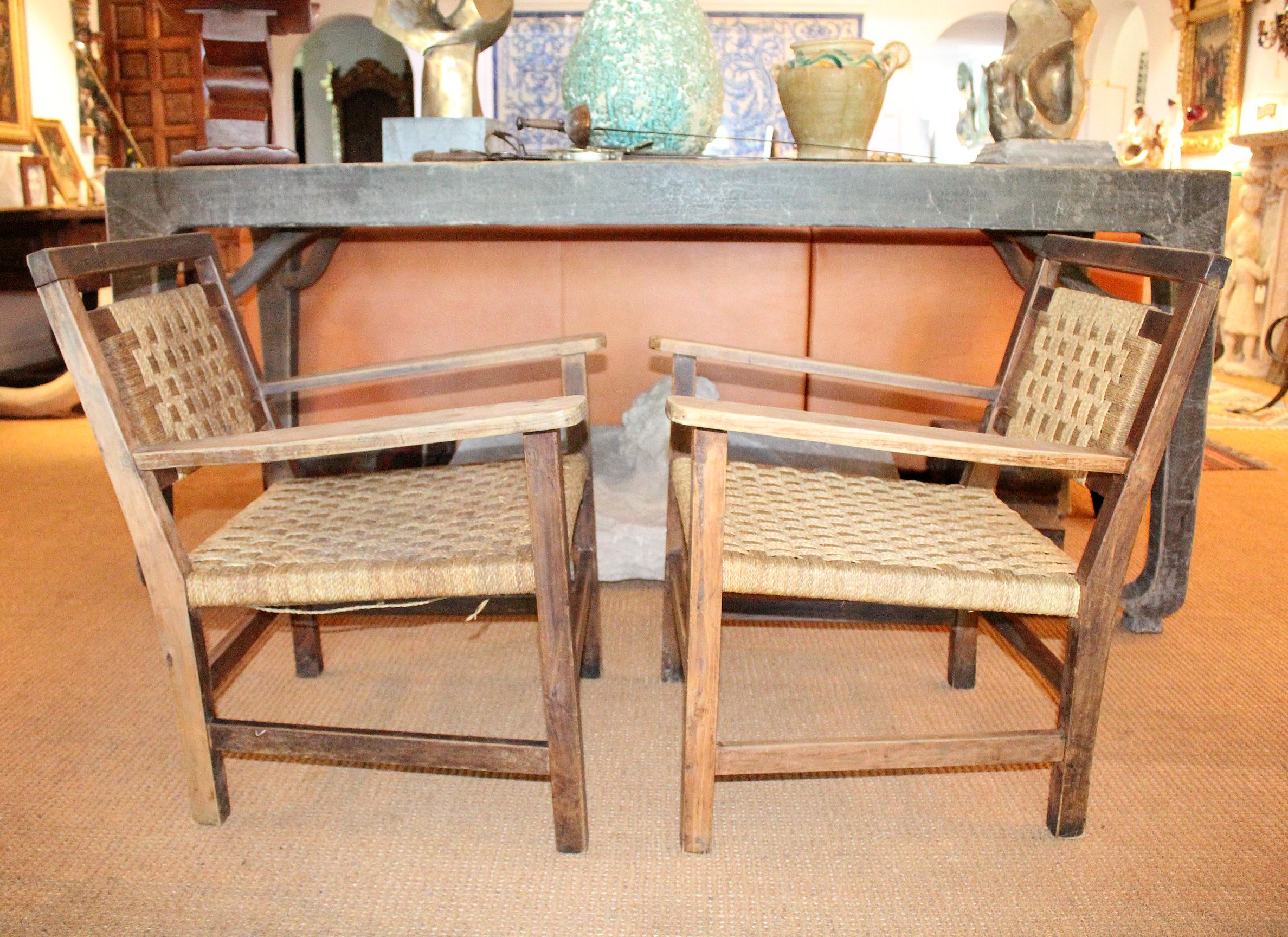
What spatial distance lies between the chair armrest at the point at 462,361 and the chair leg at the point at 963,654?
28.5 inches

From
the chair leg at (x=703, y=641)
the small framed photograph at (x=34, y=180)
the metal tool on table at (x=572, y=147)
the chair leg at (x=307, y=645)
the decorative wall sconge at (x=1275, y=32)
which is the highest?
the decorative wall sconge at (x=1275, y=32)

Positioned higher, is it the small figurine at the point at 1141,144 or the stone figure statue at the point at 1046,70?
the small figurine at the point at 1141,144

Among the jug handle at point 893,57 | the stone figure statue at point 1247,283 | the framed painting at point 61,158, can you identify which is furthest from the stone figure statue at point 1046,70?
the framed painting at point 61,158

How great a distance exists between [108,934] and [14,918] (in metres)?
0.12

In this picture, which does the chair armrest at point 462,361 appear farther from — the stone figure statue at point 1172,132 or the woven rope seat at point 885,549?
the stone figure statue at point 1172,132

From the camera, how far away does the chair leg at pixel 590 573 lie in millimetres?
1646

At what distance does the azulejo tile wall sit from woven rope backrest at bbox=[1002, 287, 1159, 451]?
219 inches

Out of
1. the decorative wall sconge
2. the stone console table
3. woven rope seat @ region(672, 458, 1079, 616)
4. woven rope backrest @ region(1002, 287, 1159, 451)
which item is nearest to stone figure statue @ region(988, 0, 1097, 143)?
the stone console table

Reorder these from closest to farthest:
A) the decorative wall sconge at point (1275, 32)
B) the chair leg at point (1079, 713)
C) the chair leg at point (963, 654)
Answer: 1. the chair leg at point (1079, 713)
2. the chair leg at point (963, 654)
3. the decorative wall sconge at point (1275, 32)

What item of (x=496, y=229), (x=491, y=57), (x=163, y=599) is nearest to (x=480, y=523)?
(x=163, y=599)

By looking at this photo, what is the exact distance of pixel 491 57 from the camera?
6945 millimetres

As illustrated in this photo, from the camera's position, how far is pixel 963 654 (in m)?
1.71

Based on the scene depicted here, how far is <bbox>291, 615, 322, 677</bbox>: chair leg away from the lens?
1730mm

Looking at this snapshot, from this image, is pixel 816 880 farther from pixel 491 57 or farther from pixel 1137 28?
pixel 1137 28
